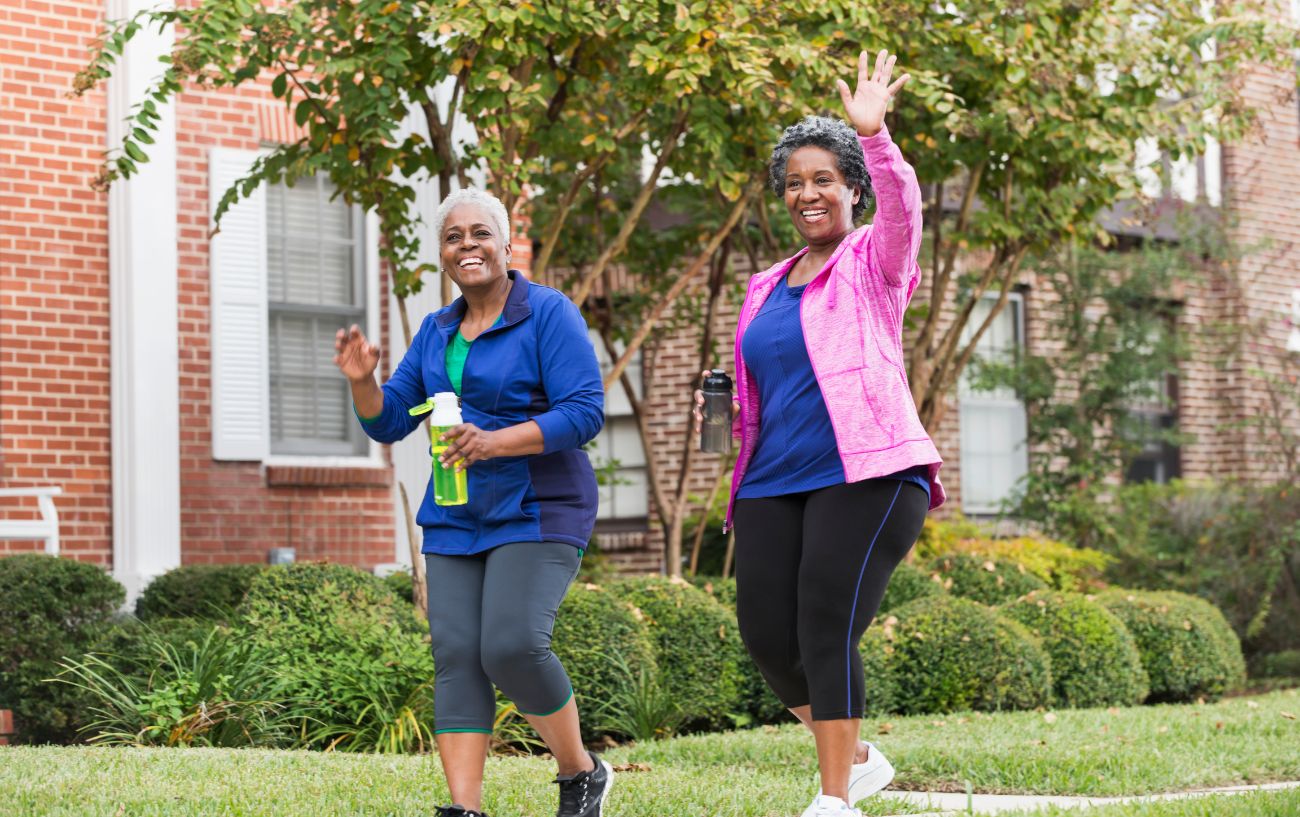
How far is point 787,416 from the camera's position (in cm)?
492

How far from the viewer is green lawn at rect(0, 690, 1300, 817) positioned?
532 centimetres

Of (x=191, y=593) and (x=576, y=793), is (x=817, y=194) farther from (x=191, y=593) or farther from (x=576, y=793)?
(x=191, y=593)

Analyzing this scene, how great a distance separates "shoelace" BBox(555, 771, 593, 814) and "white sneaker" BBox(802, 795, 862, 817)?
0.66m

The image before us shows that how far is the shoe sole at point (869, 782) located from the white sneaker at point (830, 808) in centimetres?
39

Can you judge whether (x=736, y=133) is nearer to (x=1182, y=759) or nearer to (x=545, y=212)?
(x=545, y=212)

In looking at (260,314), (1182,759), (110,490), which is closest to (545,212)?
(260,314)

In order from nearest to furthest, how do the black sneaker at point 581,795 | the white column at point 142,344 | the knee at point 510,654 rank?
the knee at point 510,654 → the black sneaker at point 581,795 → the white column at point 142,344

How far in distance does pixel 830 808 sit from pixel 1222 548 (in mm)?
9964

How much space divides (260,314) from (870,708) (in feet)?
14.6

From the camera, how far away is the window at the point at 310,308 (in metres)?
10.8

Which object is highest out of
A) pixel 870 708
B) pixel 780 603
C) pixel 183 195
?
pixel 183 195

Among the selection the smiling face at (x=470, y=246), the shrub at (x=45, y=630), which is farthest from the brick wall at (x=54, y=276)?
the smiling face at (x=470, y=246)

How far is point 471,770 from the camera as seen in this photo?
4742 mm

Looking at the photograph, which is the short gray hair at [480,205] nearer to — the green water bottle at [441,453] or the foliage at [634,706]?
the green water bottle at [441,453]
